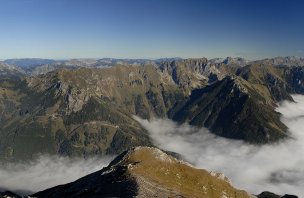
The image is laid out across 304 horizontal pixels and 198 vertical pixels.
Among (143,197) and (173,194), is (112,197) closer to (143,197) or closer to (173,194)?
(143,197)

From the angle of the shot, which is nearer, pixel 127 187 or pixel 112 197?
pixel 112 197

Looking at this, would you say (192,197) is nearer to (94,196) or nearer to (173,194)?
(173,194)

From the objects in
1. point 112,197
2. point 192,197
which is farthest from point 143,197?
point 192,197

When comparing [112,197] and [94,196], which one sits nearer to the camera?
[112,197]

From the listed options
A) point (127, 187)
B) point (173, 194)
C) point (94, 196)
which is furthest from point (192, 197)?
point (94, 196)

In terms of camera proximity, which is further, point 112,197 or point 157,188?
point 157,188

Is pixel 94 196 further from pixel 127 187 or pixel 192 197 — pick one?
pixel 192 197
